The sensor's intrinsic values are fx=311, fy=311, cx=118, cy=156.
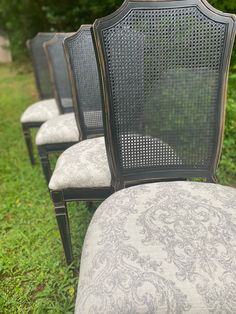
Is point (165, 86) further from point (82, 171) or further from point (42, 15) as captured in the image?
point (42, 15)

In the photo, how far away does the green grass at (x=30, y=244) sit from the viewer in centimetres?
153

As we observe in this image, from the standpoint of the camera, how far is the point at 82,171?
142 centimetres

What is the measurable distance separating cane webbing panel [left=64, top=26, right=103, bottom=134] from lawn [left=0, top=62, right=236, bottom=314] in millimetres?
A: 649

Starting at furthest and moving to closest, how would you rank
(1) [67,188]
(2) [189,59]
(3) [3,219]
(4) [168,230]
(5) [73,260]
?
(3) [3,219]
(5) [73,260]
(1) [67,188]
(2) [189,59]
(4) [168,230]

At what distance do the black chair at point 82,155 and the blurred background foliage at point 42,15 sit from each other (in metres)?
1.97

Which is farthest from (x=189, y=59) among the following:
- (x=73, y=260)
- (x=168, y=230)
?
(x=73, y=260)

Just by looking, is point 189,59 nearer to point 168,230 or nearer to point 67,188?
point 168,230

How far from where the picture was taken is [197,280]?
766mm

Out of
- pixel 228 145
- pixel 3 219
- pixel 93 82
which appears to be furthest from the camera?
pixel 228 145

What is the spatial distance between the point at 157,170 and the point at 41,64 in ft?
7.68

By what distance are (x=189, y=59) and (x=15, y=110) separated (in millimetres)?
4137

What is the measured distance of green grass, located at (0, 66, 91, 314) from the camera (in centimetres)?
153

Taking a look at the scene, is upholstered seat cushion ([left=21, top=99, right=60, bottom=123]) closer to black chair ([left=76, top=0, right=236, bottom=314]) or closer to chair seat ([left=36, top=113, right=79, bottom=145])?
chair seat ([left=36, top=113, right=79, bottom=145])

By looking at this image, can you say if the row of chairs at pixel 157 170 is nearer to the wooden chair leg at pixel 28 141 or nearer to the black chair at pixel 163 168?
the black chair at pixel 163 168
